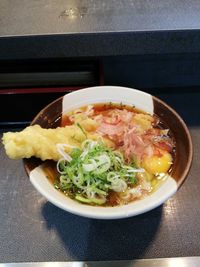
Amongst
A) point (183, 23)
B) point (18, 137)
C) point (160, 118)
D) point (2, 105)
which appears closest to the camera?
point (18, 137)

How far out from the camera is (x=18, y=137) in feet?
3.06

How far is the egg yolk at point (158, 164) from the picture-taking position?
980 millimetres

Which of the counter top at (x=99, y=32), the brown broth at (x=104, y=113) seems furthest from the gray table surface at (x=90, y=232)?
the counter top at (x=99, y=32)

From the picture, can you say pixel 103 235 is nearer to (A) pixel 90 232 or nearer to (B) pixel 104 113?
(A) pixel 90 232

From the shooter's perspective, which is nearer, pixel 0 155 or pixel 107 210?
pixel 107 210

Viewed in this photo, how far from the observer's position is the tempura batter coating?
0.92 m

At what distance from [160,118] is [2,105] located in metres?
0.68

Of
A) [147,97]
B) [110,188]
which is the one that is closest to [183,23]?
[147,97]

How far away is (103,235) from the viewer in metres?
1.03

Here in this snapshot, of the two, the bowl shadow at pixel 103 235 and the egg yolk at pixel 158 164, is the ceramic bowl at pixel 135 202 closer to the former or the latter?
the egg yolk at pixel 158 164

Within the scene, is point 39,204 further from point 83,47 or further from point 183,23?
point 183,23

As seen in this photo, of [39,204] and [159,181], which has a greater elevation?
[159,181]

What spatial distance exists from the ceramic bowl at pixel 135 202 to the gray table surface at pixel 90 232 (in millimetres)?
216

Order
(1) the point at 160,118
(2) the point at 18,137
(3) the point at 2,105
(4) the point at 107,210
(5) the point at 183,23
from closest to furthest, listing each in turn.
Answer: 1. (4) the point at 107,210
2. (2) the point at 18,137
3. (1) the point at 160,118
4. (5) the point at 183,23
5. (3) the point at 2,105
